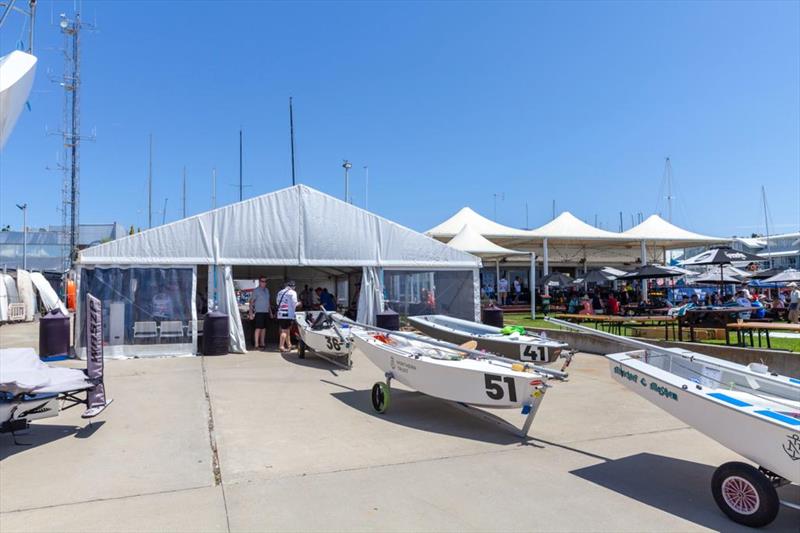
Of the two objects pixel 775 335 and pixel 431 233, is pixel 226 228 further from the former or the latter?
pixel 431 233

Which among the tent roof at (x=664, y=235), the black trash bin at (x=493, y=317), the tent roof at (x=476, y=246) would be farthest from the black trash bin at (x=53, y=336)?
the tent roof at (x=664, y=235)

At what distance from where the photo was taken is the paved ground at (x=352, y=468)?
148 inches

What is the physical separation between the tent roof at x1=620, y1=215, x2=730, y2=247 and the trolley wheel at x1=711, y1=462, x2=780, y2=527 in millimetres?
26839

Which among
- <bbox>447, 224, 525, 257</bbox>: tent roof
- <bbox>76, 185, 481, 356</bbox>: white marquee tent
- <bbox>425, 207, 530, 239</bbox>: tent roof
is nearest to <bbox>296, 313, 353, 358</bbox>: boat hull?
<bbox>76, 185, 481, 356</bbox>: white marquee tent

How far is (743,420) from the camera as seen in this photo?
3.61 m

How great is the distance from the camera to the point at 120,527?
3.60 meters

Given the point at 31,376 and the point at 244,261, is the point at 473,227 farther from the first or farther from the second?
the point at 31,376

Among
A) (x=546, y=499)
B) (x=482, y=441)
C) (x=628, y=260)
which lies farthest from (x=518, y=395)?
(x=628, y=260)

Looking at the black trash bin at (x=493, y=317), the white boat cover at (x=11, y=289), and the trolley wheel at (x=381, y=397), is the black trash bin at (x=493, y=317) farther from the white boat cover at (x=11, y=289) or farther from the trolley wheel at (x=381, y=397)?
the white boat cover at (x=11, y=289)

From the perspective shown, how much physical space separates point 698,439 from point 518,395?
235 centimetres

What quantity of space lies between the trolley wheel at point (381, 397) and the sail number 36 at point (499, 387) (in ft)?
5.43

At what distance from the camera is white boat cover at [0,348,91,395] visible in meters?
5.16

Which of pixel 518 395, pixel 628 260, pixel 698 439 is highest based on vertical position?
pixel 628 260

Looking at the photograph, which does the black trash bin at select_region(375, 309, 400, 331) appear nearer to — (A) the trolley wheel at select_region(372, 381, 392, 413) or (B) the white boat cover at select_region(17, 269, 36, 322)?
(A) the trolley wheel at select_region(372, 381, 392, 413)
